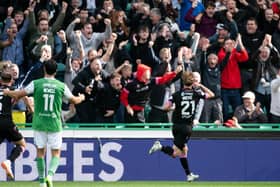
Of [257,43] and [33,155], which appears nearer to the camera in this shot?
[33,155]

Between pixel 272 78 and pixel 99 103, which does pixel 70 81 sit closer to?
pixel 99 103

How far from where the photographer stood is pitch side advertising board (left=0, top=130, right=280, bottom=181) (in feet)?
66.8

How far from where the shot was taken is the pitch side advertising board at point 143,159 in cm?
2038

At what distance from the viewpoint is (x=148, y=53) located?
74.5 feet

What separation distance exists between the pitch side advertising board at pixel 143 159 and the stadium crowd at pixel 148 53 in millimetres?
725

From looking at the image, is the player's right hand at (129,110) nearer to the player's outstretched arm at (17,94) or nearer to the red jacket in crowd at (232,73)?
the red jacket in crowd at (232,73)

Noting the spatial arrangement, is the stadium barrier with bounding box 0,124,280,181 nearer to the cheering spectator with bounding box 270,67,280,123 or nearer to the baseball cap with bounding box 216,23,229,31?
the cheering spectator with bounding box 270,67,280,123

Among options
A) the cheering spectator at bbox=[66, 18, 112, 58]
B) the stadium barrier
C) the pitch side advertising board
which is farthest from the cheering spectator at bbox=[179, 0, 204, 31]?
the pitch side advertising board

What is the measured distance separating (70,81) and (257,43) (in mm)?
4340

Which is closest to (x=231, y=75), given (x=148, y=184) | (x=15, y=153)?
(x=148, y=184)

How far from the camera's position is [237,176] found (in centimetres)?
2070

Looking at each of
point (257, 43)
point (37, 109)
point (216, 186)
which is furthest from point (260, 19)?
point (37, 109)

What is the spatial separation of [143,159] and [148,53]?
9.80 feet

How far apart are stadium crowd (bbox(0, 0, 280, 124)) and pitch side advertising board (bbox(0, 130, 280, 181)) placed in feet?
2.38
